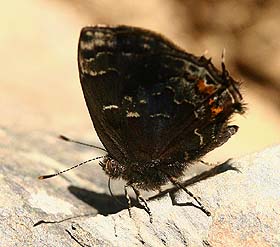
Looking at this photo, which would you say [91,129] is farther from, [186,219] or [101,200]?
[186,219]

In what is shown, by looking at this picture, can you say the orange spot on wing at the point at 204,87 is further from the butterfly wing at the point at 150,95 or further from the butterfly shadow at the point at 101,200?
the butterfly shadow at the point at 101,200

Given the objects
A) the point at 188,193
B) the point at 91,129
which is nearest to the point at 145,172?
the point at 188,193

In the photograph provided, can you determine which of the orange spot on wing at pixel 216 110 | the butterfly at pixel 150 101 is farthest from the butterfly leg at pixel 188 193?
the orange spot on wing at pixel 216 110

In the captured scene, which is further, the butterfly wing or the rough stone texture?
the rough stone texture

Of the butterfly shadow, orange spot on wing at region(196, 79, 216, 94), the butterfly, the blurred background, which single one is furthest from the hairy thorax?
the blurred background

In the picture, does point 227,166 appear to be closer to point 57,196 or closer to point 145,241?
point 145,241

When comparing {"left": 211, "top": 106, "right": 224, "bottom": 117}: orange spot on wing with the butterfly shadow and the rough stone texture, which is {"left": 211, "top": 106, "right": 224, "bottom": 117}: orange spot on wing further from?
the butterfly shadow
